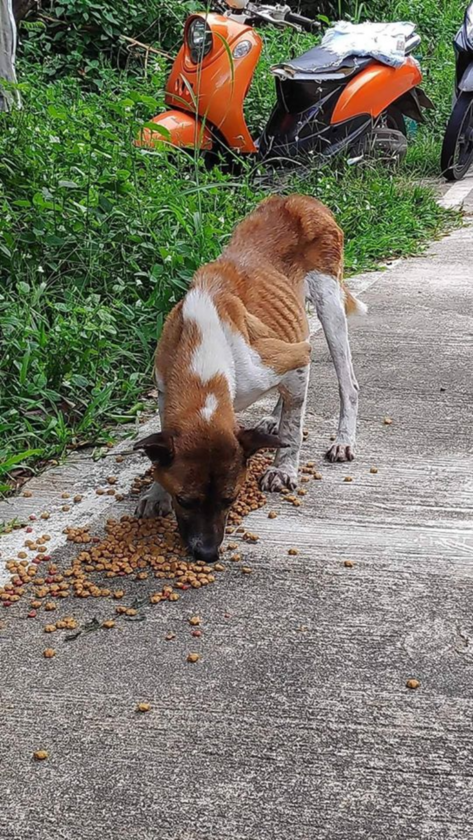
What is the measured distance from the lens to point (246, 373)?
12.3ft

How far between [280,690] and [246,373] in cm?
144

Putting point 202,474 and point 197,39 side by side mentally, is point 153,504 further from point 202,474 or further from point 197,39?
point 197,39

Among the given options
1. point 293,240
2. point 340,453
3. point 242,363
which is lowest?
point 340,453

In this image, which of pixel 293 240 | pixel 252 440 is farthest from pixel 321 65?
pixel 252 440

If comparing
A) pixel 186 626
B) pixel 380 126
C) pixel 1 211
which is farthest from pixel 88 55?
pixel 186 626

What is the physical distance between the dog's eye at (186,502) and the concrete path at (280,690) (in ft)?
A: 0.95

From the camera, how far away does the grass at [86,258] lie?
4.56 metres

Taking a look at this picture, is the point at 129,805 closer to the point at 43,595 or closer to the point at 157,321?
the point at 43,595

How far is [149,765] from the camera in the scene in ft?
7.91

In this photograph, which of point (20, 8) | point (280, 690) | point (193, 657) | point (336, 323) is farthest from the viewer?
point (20, 8)

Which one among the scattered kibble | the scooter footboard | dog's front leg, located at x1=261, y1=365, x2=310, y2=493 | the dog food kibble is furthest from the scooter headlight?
the scattered kibble

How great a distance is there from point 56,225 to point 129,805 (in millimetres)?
3881

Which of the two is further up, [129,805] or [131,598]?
[129,805]

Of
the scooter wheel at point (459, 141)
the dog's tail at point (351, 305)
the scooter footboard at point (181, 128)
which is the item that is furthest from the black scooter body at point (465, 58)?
the dog's tail at point (351, 305)
